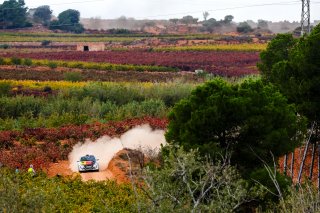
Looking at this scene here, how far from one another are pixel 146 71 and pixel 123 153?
3979 cm

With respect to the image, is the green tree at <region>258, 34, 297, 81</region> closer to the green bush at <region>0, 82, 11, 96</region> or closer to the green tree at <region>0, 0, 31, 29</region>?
the green bush at <region>0, 82, 11, 96</region>

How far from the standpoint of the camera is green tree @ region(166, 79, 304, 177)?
14578 mm

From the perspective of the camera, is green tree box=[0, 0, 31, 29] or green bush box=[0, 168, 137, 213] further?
green tree box=[0, 0, 31, 29]

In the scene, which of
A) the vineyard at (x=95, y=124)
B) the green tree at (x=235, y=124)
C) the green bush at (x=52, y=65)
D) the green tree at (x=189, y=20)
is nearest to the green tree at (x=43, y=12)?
the green tree at (x=189, y=20)

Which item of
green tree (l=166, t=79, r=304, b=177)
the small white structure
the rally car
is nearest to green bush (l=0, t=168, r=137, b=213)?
the rally car

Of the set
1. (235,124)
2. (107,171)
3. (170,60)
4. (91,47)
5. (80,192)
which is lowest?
(91,47)

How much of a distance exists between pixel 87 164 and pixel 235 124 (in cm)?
721

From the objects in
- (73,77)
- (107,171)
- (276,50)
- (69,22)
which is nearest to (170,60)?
(73,77)

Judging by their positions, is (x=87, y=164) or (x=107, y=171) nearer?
(x=87, y=164)

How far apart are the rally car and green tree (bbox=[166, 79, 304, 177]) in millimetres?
5850

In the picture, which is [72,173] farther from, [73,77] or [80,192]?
[73,77]

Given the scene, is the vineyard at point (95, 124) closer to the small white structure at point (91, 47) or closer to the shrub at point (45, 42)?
the small white structure at point (91, 47)

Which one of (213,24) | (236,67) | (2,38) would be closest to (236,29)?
(213,24)

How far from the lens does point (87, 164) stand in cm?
Answer: 2033
